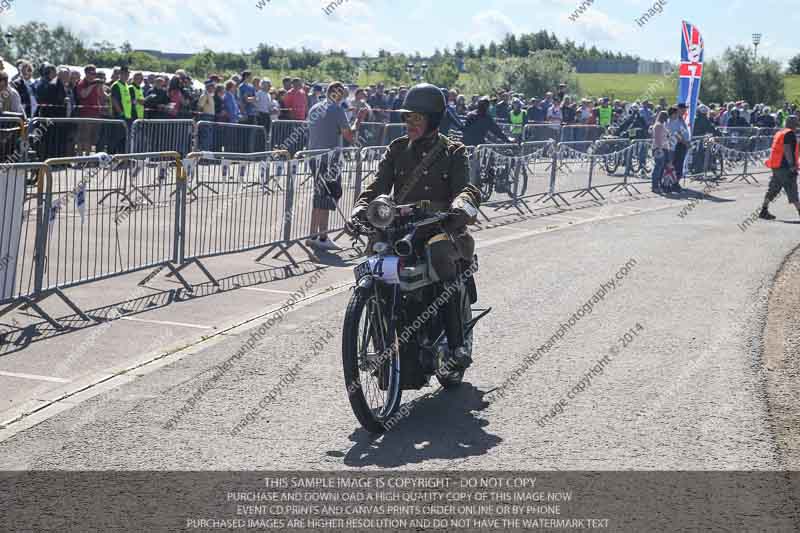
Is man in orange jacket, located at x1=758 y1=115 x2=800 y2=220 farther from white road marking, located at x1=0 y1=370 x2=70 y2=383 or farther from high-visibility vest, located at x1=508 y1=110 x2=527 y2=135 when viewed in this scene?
white road marking, located at x1=0 y1=370 x2=70 y2=383

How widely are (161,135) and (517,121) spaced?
15526 millimetres

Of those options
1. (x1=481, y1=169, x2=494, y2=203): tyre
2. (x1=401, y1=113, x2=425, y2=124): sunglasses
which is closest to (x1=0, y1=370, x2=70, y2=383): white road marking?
(x1=401, y1=113, x2=425, y2=124): sunglasses

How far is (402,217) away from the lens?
6.39m

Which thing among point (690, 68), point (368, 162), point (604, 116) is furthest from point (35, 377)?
point (604, 116)

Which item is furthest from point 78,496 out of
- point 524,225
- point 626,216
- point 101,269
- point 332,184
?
point 626,216

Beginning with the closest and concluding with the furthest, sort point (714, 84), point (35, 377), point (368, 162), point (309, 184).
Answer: point (35, 377)
point (309, 184)
point (368, 162)
point (714, 84)

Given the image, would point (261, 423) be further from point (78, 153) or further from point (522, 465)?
point (78, 153)

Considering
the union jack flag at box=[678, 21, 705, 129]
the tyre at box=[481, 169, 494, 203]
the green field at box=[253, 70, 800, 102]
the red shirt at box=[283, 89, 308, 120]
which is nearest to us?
the tyre at box=[481, 169, 494, 203]

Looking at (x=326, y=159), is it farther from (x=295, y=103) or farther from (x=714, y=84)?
(x=714, y=84)

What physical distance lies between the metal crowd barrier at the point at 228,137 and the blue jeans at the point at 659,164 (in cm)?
947

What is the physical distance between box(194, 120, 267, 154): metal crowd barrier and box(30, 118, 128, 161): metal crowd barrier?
2003 mm

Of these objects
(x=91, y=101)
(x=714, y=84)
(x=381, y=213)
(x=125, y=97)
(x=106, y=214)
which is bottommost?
(x=106, y=214)

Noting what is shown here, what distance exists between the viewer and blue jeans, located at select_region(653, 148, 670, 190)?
25877mm

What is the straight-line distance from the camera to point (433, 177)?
6902mm
